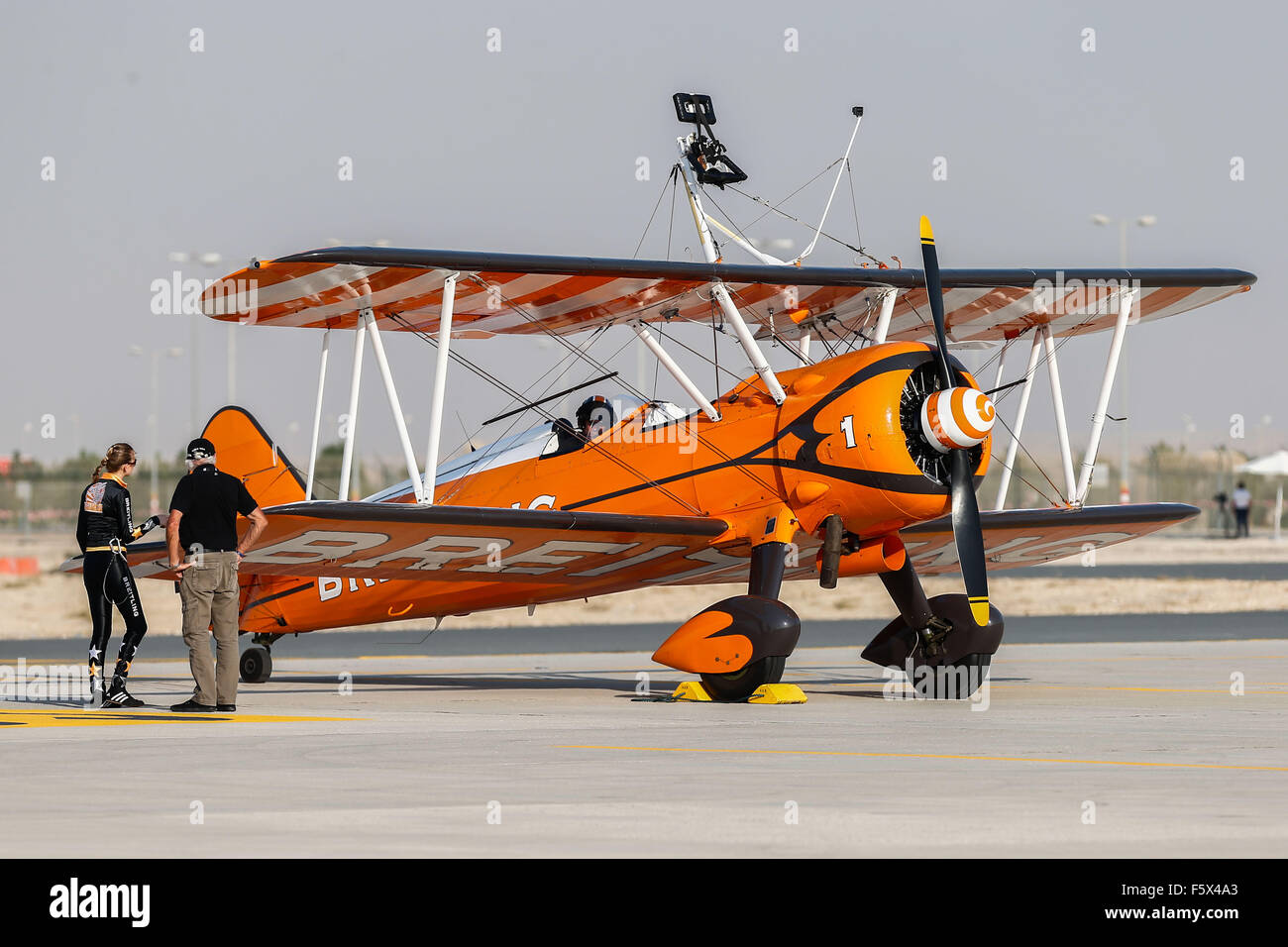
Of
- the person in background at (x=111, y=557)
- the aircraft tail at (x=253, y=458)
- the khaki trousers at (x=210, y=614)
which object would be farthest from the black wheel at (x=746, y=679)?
the aircraft tail at (x=253, y=458)

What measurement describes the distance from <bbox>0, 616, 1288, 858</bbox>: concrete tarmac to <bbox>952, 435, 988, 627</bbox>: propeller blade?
2.82 ft

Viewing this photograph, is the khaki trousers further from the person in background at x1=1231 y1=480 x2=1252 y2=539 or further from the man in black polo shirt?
the person in background at x1=1231 y1=480 x2=1252 y2=539

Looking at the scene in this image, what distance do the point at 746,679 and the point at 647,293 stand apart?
3.73m

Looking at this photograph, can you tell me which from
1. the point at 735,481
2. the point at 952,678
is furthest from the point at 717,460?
the point at 952,678

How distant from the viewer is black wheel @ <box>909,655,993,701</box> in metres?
15.0

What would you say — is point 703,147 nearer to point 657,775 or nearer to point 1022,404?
point 1022,404

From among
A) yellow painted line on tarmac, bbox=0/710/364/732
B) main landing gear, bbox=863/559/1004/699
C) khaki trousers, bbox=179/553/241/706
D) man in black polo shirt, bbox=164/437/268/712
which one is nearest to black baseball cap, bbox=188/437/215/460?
man in black polo shirt, bbox=164/437/268/712

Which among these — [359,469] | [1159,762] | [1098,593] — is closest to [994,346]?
[1159,762]

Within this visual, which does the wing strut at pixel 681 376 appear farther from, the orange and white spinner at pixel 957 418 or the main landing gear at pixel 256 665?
the main landing gear at pixel 256 665

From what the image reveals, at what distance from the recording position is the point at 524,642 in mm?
25438

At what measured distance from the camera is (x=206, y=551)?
40.6 ft

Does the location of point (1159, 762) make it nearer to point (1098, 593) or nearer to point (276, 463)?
point (276, 463)

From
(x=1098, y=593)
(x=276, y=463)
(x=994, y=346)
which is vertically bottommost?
(x=1098, y=593)
